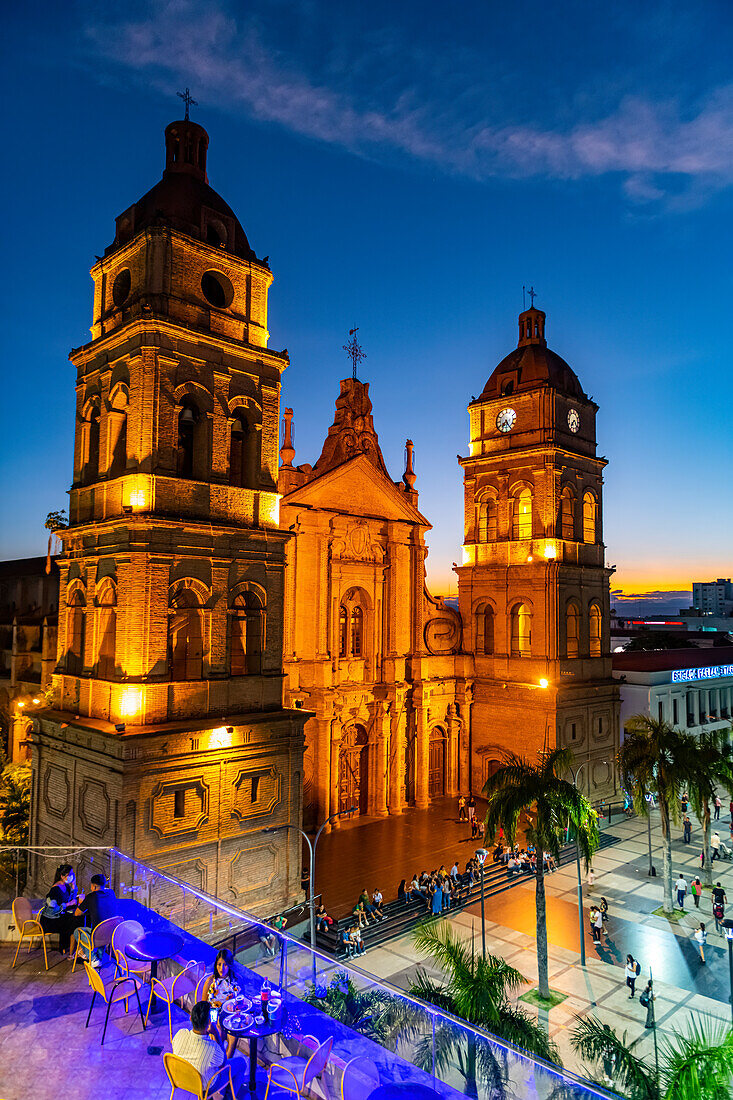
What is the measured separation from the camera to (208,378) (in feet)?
85.4

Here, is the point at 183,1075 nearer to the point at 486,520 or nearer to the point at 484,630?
the point at 484,630

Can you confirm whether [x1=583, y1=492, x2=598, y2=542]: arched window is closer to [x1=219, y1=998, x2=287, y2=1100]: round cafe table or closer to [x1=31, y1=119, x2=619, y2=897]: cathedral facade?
[x1=31, y1=119, x2=619, y2=897]: cathedral facade

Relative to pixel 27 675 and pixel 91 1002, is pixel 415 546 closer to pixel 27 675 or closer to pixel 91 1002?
pixel 27 675

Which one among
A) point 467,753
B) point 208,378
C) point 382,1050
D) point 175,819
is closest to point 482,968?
point 382,1050

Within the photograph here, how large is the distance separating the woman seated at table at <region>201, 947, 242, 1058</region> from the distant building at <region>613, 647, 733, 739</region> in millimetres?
36769

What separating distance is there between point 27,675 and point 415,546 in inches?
1060

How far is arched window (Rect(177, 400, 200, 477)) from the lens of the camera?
1017 inches

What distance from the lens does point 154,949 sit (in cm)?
1188

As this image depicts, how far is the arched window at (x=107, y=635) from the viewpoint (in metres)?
25.0

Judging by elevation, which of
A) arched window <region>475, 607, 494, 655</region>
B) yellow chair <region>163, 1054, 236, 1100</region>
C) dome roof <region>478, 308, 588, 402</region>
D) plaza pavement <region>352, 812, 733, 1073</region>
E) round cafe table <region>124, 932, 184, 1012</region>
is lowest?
plaza pavement <region>352, 812, 733, 1073</region>

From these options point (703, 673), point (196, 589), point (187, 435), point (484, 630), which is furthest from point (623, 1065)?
point (703, 673)

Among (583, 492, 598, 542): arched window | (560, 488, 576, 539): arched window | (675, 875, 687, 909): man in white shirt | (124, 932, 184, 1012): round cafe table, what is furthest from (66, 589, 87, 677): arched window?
(583, 492, 598, 542): arched window

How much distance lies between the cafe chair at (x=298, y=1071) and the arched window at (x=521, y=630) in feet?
107

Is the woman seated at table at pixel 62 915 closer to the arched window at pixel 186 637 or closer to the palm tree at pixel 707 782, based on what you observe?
the arched window at pixel 186 637
